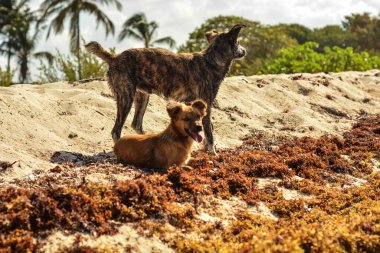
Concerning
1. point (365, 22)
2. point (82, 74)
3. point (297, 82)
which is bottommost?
point (82, 74)

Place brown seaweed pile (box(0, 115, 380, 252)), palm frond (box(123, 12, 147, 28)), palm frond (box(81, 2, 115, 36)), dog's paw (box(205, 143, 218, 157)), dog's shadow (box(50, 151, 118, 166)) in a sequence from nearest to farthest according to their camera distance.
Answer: brown seaweed pile (box(0, 115, 380, 252)) → dog's shadow (box(50, 151, 118, 166)) → dog's paw (box(205, 143, 218, 157)) → palm frond (box(81, 2, 115, 36)) → palm frond (box(123, 12, 147, 28))

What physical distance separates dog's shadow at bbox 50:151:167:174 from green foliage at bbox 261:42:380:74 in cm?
1836

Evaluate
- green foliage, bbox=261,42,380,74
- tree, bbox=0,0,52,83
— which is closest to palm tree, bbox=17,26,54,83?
tree, bbox=0,0,52,83

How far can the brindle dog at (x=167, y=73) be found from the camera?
10305 millimetres

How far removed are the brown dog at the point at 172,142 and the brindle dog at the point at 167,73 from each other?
1.78 meters

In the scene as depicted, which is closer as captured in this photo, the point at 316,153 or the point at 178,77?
the point at 178,77

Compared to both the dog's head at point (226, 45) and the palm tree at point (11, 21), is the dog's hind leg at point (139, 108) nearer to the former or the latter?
the dog's head at point (226, 45)

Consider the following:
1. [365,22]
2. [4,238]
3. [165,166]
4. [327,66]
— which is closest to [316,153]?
[165,166]

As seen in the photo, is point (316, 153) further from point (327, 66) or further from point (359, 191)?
point (327, 66)

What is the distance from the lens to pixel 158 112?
1388 cm

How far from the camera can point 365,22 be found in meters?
68.3

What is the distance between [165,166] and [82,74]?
1277cm

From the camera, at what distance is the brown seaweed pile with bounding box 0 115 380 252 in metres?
5.69

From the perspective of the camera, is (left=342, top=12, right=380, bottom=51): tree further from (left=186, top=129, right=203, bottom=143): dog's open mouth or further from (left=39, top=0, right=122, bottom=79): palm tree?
(left=186, top=129, right=203, bottom=143): dog's open mouth
